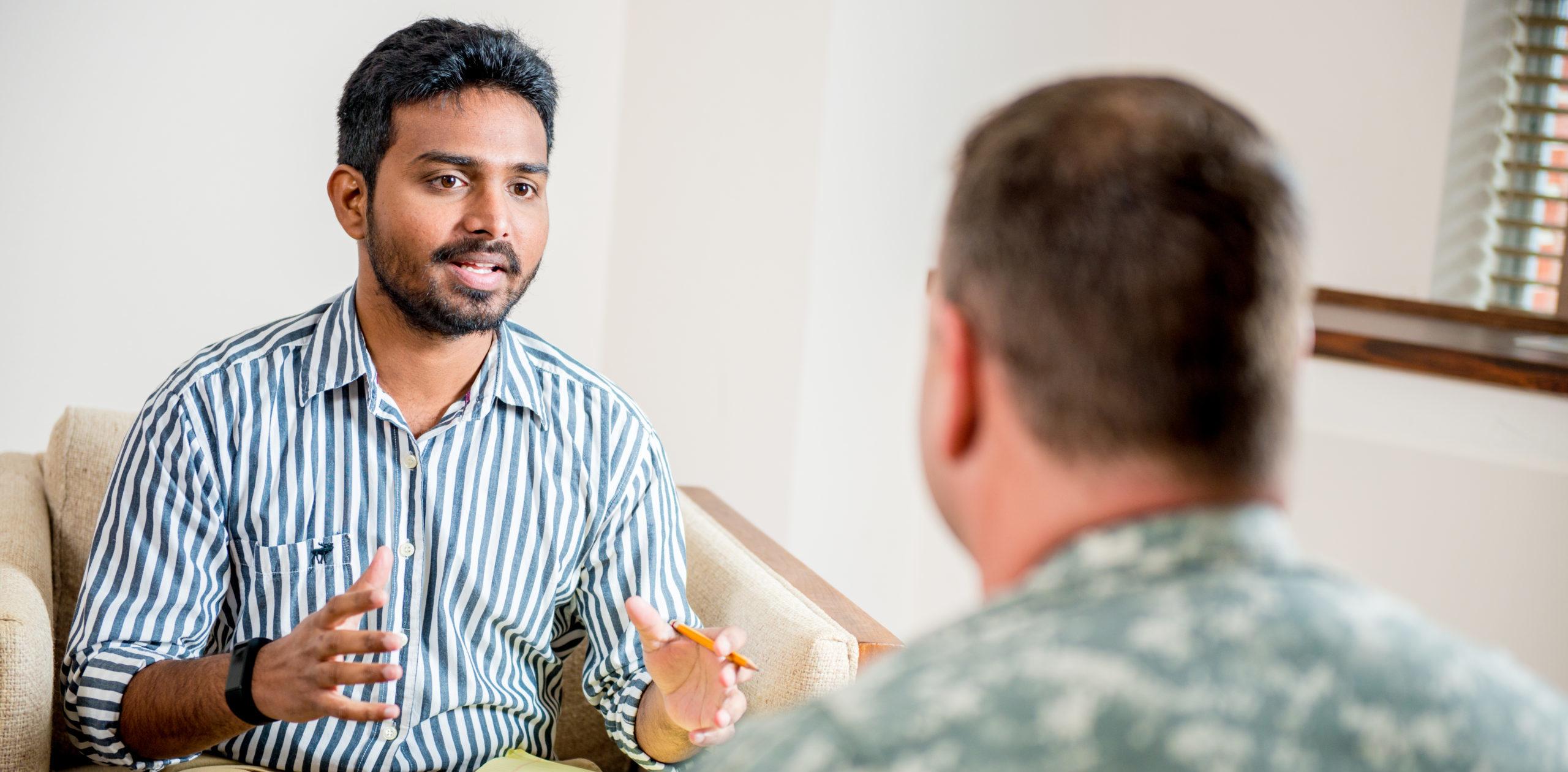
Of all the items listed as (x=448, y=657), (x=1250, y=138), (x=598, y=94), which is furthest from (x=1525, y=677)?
(x=598, y=94)

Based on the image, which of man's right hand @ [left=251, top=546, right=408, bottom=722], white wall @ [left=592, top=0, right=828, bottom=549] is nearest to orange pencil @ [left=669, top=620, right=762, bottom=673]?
man's right hand @ [left=251, top=546, right=408, bottom=722]

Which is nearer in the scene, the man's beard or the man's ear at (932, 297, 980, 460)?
the man's ear at (932, 297, 980, 460)

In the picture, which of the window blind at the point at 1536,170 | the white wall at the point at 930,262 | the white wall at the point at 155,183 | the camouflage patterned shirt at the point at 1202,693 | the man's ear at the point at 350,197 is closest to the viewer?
the camouflage patterned shirt at the point at 1202,693

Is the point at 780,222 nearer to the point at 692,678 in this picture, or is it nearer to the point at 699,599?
the point at 699,599

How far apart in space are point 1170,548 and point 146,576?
1.14 meters

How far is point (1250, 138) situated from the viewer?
61cm

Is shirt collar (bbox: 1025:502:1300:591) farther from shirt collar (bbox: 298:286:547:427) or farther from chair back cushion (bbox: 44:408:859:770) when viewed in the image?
shirt collar (bbox: 298:286:547:427)

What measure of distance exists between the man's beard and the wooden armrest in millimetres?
481

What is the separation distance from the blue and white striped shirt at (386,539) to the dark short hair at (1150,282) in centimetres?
98

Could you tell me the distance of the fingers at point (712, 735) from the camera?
130cm

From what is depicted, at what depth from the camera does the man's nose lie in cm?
149

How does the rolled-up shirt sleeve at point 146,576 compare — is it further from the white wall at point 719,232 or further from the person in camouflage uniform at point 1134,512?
the white wall at point 719,232

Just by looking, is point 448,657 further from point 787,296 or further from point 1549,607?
point 1549,607

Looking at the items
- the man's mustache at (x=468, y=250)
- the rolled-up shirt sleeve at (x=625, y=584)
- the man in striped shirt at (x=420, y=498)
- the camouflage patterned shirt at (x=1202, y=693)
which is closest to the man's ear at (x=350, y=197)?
the man in striped shirt at (x=420, y=498)
